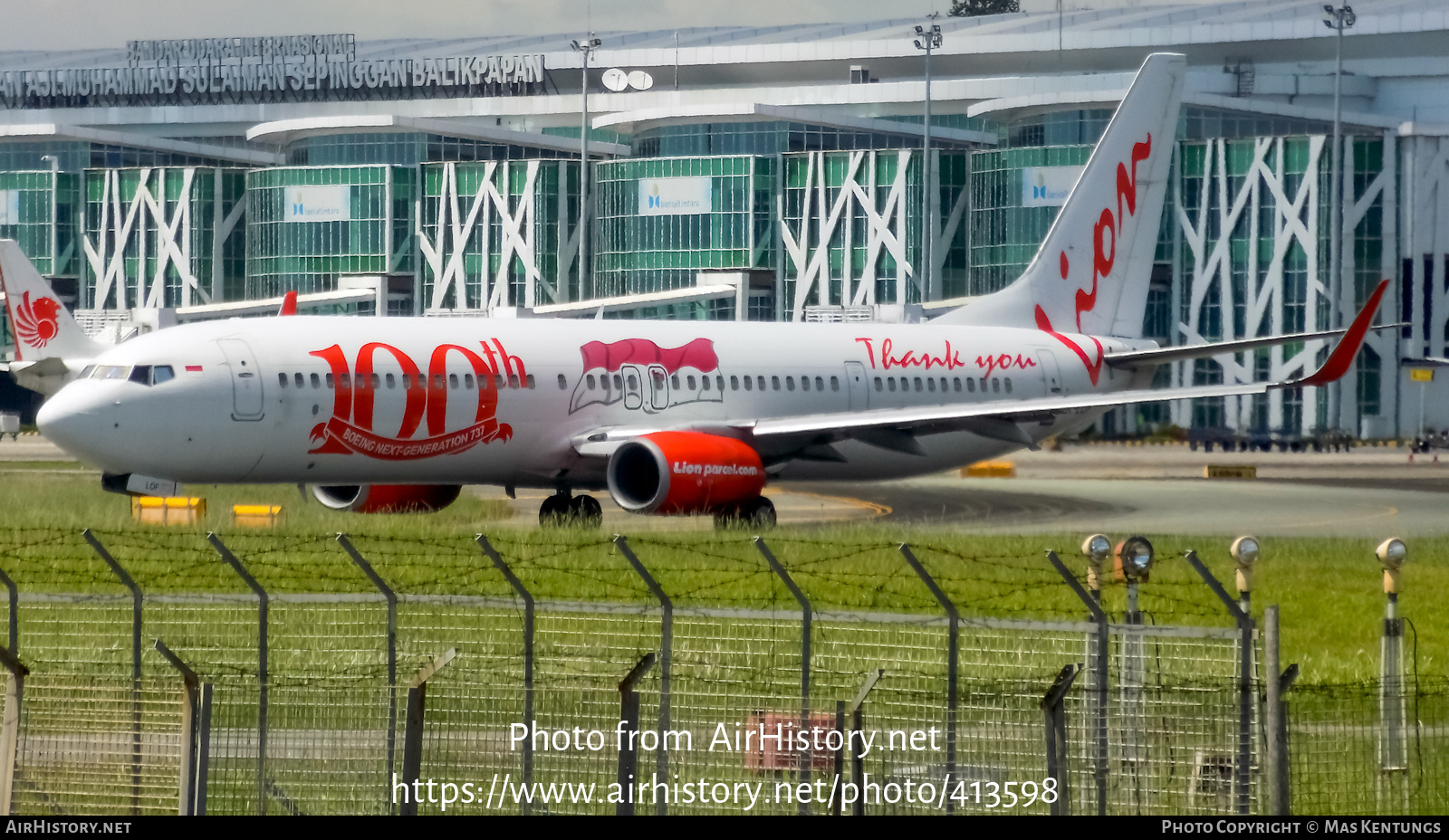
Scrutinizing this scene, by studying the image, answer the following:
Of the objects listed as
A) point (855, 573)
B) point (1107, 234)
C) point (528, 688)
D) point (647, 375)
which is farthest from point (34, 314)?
point (528, 688)

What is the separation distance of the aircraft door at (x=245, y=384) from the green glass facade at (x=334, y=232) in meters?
80.9

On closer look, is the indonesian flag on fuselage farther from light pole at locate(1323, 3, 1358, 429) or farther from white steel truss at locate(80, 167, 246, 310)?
white steel truss at locate(80, 167, 246, 310)

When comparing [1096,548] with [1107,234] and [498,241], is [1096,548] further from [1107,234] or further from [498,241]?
[498,241]

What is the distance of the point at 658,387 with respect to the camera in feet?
119

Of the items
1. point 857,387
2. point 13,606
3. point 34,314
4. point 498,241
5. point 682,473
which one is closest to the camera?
point 13,606

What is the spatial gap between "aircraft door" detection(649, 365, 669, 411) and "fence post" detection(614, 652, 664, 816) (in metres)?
24.4

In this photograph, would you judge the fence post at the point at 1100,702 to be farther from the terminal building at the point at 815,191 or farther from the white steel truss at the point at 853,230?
the white steel truss at the point at 853,230

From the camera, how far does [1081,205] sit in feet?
142

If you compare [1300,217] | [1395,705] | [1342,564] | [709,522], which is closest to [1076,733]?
[1395,705]

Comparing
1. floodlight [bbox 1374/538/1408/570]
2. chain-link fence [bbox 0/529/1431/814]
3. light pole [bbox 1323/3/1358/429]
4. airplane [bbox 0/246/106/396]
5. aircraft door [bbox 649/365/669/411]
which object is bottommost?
chain-link fence [bbox 0/529/1431/814]

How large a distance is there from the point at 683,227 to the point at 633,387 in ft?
240

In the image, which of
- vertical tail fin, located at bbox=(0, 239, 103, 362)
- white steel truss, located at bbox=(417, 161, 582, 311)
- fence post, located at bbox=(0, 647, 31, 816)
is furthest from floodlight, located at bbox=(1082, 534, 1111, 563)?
white steel truss, located at bbox=(417, 161, 582, 311)

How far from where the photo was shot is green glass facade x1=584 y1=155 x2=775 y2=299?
352 feet

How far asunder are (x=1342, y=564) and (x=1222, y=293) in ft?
241
